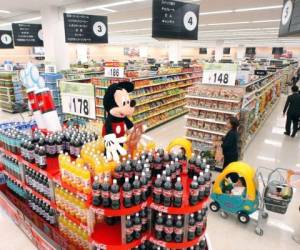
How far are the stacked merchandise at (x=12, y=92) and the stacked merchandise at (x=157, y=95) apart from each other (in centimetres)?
575

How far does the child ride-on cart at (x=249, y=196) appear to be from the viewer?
3.60 meters

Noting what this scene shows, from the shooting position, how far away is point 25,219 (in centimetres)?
356

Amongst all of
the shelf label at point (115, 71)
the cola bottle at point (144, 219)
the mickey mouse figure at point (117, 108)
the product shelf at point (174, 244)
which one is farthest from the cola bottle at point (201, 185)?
the shelf label at point (115, 71)

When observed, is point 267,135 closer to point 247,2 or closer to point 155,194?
point 247,2

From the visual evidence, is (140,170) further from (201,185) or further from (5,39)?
(5,39)

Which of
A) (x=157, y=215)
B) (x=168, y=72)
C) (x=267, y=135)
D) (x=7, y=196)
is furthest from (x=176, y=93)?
(x=157, y=215)

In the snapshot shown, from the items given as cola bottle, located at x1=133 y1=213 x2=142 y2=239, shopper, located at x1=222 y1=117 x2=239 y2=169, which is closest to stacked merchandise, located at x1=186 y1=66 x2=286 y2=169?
shopper, located at x1=222 y1=117 x2=239 y2=169

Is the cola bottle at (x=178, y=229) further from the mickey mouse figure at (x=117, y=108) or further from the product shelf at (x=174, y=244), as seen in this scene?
the mickey mouse figure at (x=117, y=108)

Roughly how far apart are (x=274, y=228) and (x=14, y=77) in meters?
11.7

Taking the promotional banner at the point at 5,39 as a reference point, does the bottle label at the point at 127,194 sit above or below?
below

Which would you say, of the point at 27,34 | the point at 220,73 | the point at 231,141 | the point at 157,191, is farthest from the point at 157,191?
the point at 27,34

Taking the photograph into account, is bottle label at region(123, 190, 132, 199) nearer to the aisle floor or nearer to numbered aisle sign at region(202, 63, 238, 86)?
the aisle floor

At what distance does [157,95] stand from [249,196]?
6331mm

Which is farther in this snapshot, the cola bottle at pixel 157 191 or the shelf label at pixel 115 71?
the shelf label at pixel 115 71
